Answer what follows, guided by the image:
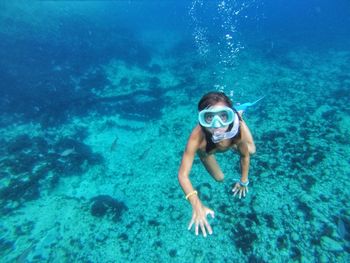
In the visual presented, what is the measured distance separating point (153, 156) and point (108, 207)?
5.99ft

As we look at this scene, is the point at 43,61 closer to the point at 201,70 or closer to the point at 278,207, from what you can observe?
the point at 201,70

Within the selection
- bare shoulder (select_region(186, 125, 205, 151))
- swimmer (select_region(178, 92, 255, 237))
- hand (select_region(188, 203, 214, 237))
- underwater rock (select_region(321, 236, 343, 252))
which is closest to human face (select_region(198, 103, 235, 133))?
swimmer (select_region(178, 92, 255, 237))

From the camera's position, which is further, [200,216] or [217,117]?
[217,117]

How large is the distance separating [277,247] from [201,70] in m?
8.87

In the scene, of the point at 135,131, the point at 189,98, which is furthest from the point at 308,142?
the point at 135,131

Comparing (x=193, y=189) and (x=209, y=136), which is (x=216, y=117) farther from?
(x=193, y=189)

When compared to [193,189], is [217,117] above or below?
above

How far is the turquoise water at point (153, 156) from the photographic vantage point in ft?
13.9

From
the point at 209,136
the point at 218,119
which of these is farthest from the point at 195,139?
the point at 218,119

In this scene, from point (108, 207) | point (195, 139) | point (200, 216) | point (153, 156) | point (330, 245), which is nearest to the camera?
point (200, 216)

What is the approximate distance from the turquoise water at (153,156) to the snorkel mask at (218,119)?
238 centimetres

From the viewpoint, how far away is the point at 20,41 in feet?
38.6

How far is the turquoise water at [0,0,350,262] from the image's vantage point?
13.9 ft

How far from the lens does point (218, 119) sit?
8.66 feet
